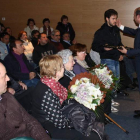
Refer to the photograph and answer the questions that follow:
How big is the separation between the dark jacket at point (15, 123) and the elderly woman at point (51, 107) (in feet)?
0.56

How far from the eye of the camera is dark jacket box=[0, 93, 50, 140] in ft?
6.02

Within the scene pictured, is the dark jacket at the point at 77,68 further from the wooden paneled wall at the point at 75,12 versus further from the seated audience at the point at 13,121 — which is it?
the wooden paneled wall at the point at 75,12

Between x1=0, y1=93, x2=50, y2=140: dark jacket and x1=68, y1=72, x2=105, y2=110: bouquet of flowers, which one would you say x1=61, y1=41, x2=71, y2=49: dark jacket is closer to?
x1=68, y1=72, x2=105, y2=110: bouquet of flowers

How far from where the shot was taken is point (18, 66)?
406 centimetres

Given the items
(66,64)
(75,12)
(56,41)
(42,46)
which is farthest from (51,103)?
(75,12)

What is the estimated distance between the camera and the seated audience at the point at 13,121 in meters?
1.83

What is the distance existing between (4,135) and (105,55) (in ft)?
8.48

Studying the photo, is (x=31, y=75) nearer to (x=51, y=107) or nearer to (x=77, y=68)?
(x=77, y=68)

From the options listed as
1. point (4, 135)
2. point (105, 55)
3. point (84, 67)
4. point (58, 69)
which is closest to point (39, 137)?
point (4, 135)

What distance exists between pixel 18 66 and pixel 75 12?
15.3ft

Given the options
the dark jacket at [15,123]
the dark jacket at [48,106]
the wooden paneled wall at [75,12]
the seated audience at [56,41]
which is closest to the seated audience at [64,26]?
the wooden paneled wall at [75,12]

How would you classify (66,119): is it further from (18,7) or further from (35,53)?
(18,7)

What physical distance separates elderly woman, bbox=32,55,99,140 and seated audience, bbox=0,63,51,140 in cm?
17

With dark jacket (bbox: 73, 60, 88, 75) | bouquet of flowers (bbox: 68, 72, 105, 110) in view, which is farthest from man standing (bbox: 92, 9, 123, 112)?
bouquet of flowers (bbox: 68, 72, 105, 110)
